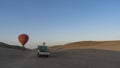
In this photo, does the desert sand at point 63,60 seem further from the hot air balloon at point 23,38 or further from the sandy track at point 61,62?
the hot air balloon at point 23,38

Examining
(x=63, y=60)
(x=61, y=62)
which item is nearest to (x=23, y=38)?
(x=63, y=60)

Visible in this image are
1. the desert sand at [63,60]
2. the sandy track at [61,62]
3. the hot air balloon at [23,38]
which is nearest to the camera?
the sandy track at [61,62]

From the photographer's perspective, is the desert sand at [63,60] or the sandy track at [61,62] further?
the desert sand at [63,60]

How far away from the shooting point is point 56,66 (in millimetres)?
24875

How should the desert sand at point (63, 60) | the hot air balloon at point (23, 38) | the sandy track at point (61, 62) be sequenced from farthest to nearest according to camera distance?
the hot air balloon at point (23, 38) < the desert sand at point (63, 60) < the sandy track at point (61, 62)

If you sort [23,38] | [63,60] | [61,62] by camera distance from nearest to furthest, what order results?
1. [61,62]
2. [63,60]
3. [23,38]

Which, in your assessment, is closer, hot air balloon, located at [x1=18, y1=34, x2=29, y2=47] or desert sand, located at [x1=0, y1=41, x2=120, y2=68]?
desert sand, located at [x1=0, y1=41, x2=120, y2=68]

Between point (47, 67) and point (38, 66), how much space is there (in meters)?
1.10

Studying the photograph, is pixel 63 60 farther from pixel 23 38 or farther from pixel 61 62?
pixel 23 38

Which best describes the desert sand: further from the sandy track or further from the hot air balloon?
the hot air balloon

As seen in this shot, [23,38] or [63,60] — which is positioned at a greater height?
[23,38]

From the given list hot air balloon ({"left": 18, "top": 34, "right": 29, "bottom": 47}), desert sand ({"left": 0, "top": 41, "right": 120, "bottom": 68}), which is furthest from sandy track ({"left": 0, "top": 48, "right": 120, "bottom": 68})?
hot air balloon ({"left": 18, "top": 34, "right": 29, "bottom": 47})

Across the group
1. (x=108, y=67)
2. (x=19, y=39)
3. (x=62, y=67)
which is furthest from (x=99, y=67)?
(x=19, y=39)

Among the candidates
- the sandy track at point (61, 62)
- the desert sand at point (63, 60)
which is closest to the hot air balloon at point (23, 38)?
the desert sand at point (63, 60)
